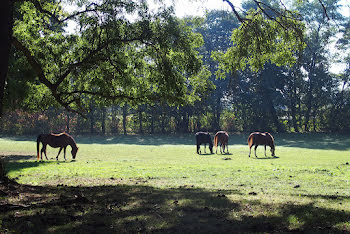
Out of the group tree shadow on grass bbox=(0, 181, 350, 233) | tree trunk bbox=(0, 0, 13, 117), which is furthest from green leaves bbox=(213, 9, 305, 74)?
tree trunk bbox=(0, 0, 13, 117)

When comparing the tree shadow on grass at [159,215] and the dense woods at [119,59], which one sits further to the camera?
the dense woods at [119,59]

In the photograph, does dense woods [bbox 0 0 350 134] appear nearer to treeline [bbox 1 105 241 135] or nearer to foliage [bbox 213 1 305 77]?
foliage [bbox 213 1 305 77]

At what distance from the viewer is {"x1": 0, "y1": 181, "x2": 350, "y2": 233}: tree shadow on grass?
5105mm

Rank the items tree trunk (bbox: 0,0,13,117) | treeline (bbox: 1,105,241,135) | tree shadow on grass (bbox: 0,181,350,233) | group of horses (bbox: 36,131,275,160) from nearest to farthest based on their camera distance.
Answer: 1. tree shadow on grass (bbox: 0,181,350,233)
2. tree trunk (bbox: 0,0,13,117)
3. group of horses (bbox: 36,131,275,160)
4. treeline (bbox: 1,105,241,135)

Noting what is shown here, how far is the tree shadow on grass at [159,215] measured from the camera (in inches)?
201

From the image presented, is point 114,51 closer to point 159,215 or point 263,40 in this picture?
point 263,40

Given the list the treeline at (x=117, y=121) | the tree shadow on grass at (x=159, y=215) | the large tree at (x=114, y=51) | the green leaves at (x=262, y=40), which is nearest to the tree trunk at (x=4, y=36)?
the tree shadow on grass at (x=159, y=215)

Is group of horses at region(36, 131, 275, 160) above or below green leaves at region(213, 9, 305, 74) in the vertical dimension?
below

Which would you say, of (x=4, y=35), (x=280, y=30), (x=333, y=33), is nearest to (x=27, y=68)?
(x=4, y=35)

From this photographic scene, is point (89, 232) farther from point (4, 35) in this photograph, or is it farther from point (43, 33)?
point (43, 33)

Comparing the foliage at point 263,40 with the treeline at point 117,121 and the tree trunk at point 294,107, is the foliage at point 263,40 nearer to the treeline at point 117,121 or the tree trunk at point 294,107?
the treeline at point 117,121

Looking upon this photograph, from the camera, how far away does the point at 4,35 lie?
24.3 feet

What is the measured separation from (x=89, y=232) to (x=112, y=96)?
9383 millimetres

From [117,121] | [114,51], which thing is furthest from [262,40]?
[117,121]
